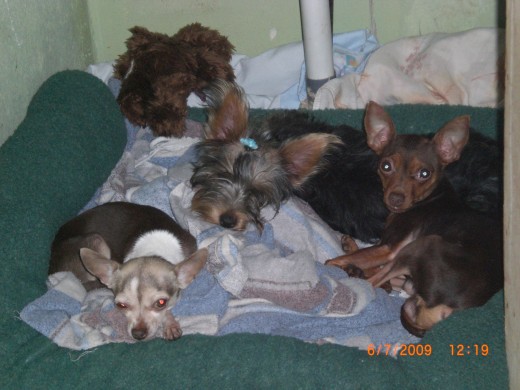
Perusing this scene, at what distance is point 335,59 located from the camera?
481 cm

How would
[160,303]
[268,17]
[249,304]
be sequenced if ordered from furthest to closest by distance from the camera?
1. [268,17]
2. [249,304]
3. [160,303]

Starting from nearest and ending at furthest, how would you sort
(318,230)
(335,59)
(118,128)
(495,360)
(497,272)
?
1. (495,360)
2. (497,272)
3. (318,230)
4. (118,128)
5. (335,59)

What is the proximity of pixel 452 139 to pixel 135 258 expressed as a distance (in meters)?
1.68

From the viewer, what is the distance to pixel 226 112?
3.58 meters

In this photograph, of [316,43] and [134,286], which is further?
[316,43]

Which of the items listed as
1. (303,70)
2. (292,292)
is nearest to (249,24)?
(303,70)

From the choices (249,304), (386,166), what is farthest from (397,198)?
(249,304)

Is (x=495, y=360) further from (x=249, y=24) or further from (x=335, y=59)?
(x=249, y=24)

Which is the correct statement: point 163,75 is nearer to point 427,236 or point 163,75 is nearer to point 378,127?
point 378,127

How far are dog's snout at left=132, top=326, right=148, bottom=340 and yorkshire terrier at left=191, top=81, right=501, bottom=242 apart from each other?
79 centimetres

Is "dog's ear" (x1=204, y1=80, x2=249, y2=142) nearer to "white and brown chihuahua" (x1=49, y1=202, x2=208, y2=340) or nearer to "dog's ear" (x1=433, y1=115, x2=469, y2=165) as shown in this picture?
"white and brown chihuahua" (x1=49, y1=202, x2=208, y2=340)

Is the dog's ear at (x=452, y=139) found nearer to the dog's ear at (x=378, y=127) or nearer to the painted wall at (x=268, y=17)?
the dog's ear at (x=378, y=127)

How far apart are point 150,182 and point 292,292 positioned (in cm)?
120

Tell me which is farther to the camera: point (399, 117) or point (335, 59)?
point (335, 59)
